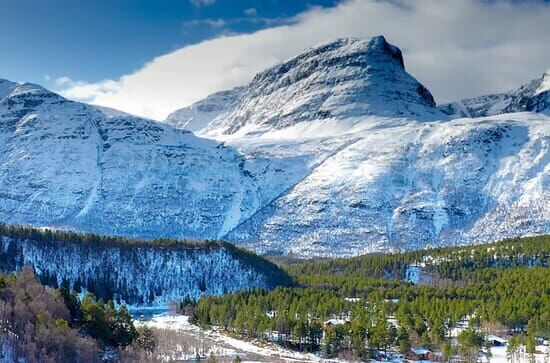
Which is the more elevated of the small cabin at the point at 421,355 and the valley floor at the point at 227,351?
the small cabin at the point at 421,355

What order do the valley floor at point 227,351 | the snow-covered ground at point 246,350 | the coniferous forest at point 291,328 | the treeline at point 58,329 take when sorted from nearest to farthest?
the treeline at point 58,329, the coniferous forest at point 291,328, the valley floor at point 227,351, the snow-covered ground at point 246,350

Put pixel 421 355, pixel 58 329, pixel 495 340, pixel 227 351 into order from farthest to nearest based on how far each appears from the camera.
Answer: pixel 495 340 < pixel 421 355 < pixel 227 351 < pixel 58 329

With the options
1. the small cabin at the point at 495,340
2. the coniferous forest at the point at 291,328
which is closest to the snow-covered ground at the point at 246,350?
the coniferous forest at the point at 291,328

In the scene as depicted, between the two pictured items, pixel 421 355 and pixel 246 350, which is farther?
pixel 246 350

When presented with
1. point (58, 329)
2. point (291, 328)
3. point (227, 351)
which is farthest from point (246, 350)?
point (58, 329)

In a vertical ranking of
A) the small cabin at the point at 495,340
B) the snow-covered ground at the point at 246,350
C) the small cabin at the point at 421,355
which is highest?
the small cabin at the point at 495,340

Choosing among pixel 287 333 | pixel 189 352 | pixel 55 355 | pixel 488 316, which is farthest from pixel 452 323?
pixel 55 355

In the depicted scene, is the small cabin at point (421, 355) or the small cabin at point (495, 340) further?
the small cabin at point (495, 340)

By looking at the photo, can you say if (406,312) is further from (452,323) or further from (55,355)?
(55,355)

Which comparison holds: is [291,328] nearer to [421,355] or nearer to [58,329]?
[421,355]

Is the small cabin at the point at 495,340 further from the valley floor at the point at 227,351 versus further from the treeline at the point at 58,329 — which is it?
the treeline at the point at 58,329
